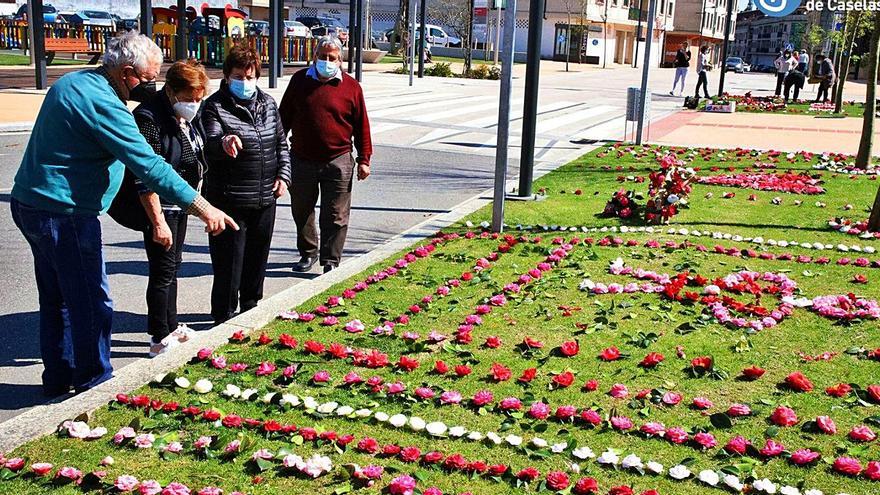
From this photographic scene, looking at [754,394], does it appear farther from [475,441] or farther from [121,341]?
[121,341]

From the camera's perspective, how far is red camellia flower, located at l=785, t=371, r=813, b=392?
4.72 m

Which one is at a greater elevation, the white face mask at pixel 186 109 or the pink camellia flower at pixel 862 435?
the white face mask at pixel 186 109

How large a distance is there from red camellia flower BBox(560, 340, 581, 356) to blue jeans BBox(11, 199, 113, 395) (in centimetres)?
249

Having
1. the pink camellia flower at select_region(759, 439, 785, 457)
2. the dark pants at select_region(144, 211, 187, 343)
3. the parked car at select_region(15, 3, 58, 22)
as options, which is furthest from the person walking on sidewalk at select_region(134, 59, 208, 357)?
the parked car at select_region(15, 3, 58, 22)

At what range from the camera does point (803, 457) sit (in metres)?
3.87

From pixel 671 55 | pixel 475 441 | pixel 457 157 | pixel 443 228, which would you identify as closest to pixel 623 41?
pixel 671 55

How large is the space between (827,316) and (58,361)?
4.78 metres

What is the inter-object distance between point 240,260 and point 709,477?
3.43 meters

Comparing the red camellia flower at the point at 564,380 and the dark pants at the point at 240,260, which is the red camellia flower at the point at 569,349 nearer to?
the red camellia flower at the point at 564,380

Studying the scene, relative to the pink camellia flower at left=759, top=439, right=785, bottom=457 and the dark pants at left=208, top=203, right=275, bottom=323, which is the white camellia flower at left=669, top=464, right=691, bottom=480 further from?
the dark pants at left=208, top=203, right=275, bottom=323

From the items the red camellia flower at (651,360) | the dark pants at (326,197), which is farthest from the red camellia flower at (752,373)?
the dark pants at (326,197)

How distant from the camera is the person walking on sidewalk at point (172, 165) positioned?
16.4ft

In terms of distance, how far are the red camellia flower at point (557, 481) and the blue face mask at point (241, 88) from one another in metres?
3.31

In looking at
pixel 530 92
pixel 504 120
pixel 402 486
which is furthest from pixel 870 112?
pixel 402 486
